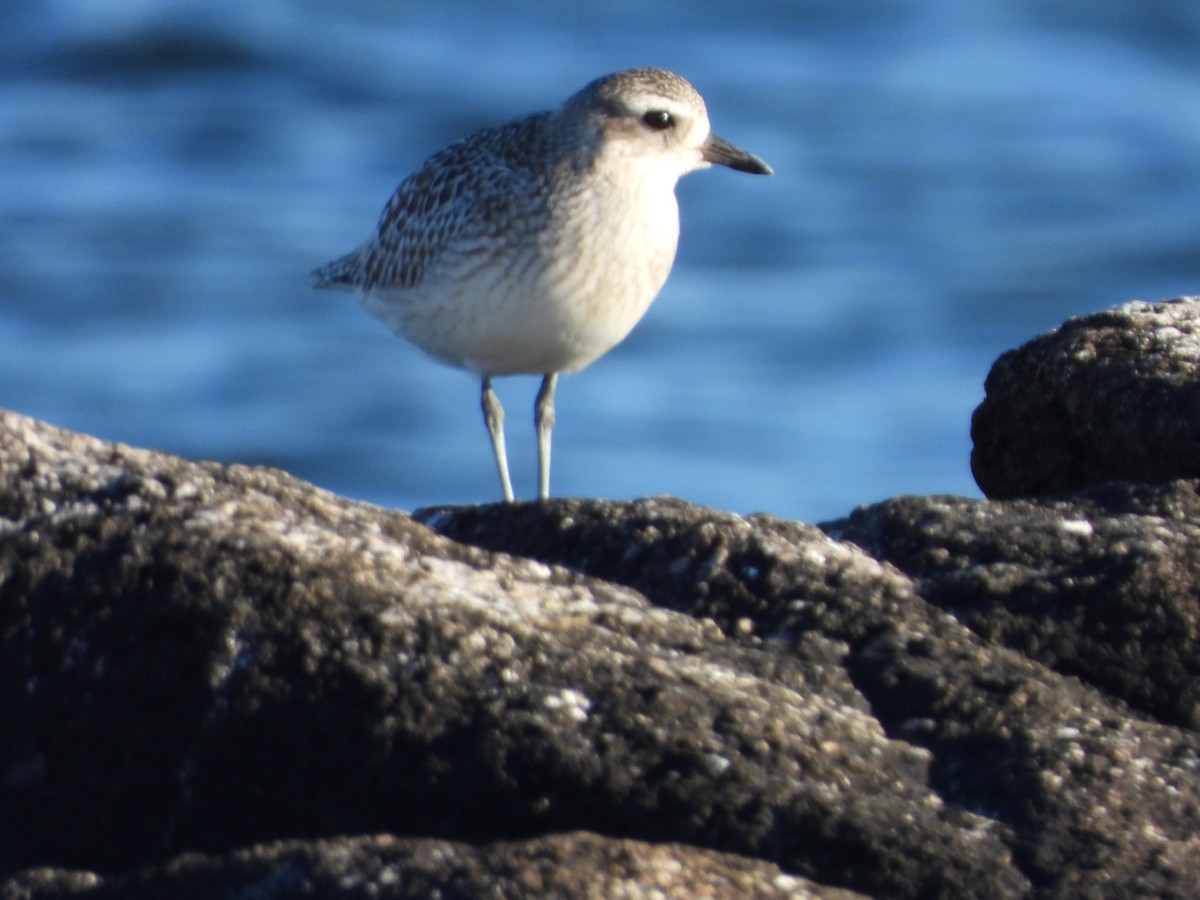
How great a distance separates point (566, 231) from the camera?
6.89m

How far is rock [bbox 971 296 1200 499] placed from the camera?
4.68 meters

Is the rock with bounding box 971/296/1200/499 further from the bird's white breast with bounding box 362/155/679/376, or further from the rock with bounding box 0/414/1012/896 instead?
the bird's white breast with bounding box 362/155/679/376

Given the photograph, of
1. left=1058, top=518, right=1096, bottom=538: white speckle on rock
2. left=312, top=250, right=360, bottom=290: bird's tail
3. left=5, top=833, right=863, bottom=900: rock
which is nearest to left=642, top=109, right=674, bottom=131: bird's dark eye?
left=312, top=250, right=360, bottom=290: bird's tail

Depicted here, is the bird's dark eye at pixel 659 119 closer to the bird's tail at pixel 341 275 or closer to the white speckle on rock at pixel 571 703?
the bird's tail at pixel 341 275

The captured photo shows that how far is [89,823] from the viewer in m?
3.00

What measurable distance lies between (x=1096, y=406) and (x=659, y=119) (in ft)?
8.87

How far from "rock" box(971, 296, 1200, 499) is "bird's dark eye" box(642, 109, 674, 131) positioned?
7.18 feet

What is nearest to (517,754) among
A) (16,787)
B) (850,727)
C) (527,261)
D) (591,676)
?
(591,676)

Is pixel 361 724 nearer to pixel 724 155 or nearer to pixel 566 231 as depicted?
pixel 566 231

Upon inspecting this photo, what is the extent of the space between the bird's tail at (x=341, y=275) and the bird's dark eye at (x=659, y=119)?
7.07ft

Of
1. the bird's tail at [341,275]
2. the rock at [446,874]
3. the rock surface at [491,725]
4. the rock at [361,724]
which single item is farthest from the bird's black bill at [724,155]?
the rock at [446,874]

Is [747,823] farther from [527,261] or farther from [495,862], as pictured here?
[527,261]

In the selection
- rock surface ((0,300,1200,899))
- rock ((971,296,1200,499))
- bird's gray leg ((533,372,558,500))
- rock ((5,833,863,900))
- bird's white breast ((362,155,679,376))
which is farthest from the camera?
bird's gray leg ((533,372,558,500))

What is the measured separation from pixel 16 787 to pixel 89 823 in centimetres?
14
